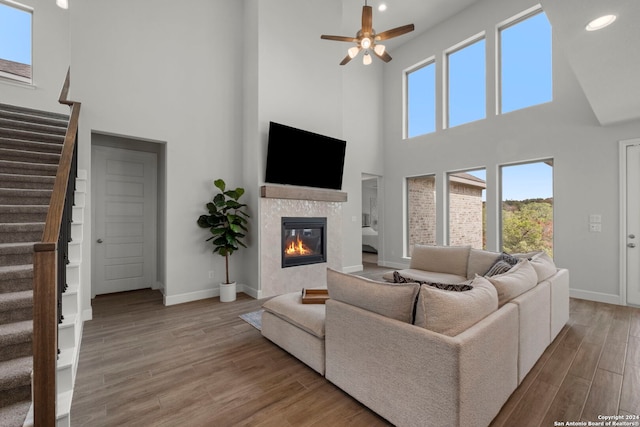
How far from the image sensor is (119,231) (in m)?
4.70

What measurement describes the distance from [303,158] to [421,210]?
10.9 ft

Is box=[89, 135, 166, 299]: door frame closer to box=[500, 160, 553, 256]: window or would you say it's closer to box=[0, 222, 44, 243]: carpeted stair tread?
box=[0, 222, 44, 243]: carpeted stair tread

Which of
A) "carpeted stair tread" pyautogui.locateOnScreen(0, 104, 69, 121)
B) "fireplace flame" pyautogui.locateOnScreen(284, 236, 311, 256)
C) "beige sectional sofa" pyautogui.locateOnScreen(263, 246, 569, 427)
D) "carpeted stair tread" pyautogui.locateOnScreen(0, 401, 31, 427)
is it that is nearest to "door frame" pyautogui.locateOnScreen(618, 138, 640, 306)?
"beige sectional sofa" pyautogui.locateOnScreen(263, 246, 569, 427)

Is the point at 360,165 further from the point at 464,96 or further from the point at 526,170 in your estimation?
the point at 526,170

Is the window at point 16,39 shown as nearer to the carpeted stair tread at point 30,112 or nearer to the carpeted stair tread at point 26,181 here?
the carpeted stair tread at point 30,112

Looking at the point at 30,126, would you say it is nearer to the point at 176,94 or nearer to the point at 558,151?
the point at 176,94

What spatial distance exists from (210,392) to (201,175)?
318cm

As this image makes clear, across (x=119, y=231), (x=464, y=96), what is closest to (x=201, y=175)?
(x=119, y=231)

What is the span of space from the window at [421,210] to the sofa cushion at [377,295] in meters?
4.53

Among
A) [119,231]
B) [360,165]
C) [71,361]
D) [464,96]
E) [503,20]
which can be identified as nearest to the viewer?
[71,361]

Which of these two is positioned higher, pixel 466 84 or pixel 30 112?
pixel 466 84

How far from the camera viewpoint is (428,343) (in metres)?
1.52

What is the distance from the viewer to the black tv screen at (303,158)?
4.48m

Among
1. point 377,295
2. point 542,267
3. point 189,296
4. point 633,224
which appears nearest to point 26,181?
point 189,296
